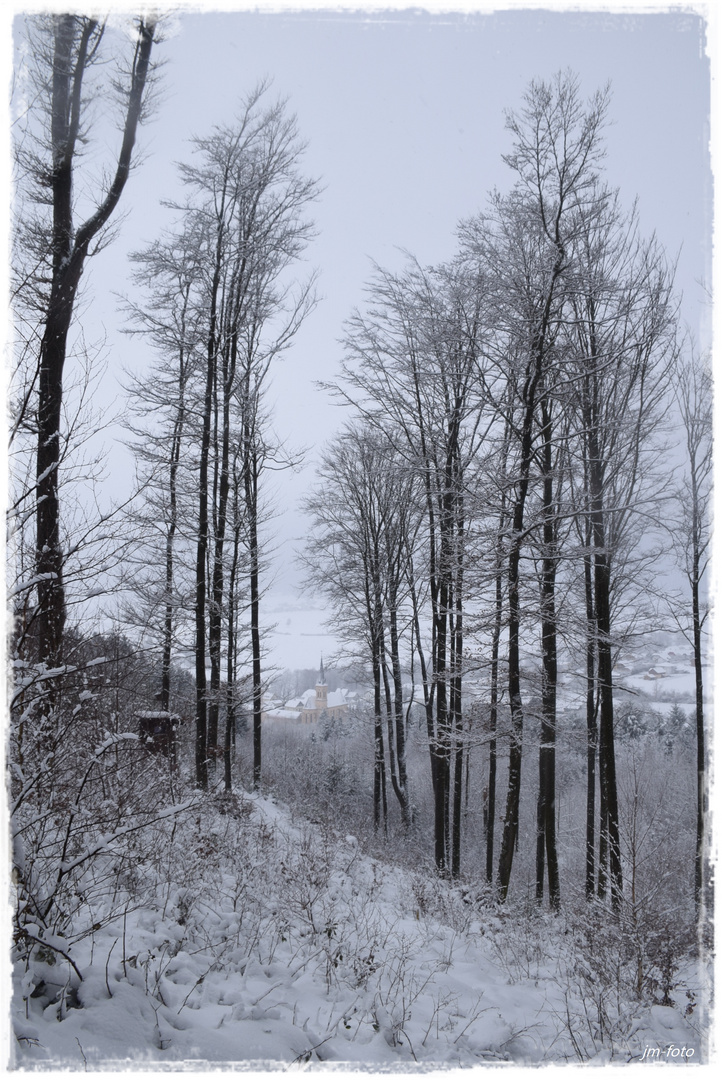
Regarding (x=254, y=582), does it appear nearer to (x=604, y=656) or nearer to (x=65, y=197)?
(x=604, y=656)

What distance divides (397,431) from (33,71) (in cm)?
854

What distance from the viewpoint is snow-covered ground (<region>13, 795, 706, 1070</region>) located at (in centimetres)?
253

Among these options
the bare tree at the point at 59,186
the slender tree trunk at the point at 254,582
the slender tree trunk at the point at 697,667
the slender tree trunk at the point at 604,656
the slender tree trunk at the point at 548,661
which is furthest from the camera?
the slender tree trunk at the point at 254,582

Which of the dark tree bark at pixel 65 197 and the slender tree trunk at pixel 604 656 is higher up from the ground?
the dark tree bark at pixel 65 197

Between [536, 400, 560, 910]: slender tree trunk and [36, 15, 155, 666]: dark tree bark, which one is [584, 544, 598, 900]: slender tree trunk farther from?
[36, 15, 155, 666]: dark tree bark

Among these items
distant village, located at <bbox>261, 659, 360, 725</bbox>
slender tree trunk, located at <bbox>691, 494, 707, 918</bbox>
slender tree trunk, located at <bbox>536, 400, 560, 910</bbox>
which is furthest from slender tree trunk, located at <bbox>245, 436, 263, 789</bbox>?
distant village, located at <bbox>261, 659, 360, 725</bbox>

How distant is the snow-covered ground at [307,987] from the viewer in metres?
2.53

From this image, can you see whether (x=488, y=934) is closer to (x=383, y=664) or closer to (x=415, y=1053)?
(x=415, y=1053)

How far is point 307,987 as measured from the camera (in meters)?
3.50

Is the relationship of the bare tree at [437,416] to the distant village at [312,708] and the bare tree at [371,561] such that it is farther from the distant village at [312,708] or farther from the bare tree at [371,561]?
the distant village at [312,708]

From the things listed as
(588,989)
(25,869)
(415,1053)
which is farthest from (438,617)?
(25,869)

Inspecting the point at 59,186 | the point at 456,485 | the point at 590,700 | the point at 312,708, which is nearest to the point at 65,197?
the point at 59,186

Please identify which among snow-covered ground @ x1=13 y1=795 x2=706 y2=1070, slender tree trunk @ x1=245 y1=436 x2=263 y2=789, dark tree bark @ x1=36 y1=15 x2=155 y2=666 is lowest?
snow-covered ground @ x1=13 y1=795 x2=706 y2=1070

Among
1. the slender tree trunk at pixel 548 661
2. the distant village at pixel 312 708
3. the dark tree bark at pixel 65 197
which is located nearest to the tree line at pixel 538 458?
the slender tree trunk at pixel 548 661
